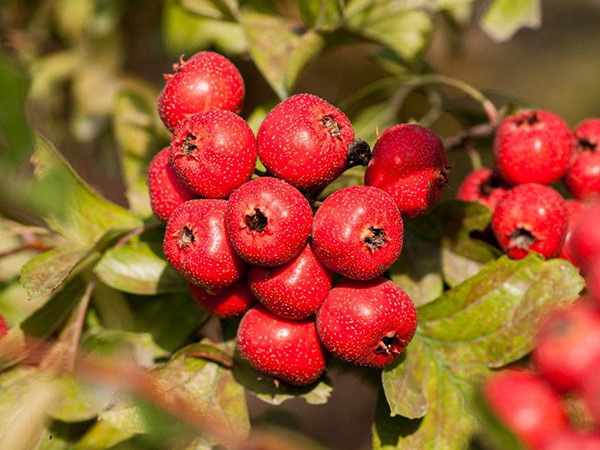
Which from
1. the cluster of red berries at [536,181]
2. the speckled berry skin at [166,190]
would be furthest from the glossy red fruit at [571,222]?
the speckled berry skin at [166,190]

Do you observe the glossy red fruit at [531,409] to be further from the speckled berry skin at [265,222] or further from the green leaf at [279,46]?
the green leaf at [279,46]

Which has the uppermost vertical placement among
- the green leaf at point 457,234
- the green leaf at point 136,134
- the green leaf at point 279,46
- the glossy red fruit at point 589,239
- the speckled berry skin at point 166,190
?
the glossy red fruit at point 589,239

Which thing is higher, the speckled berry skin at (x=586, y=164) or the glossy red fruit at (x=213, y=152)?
the glossy red fruit at (x=213, y=152)

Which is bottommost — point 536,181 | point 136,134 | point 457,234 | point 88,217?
point 136,134

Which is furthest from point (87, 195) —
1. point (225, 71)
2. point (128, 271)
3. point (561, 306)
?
point (561, 306)

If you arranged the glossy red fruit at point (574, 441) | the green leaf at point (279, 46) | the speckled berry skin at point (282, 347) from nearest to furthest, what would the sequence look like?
the glossy red fruit at point (574, 441) < the speckled berry skin at point (282, 347) < the green leaf at point (279, 46)

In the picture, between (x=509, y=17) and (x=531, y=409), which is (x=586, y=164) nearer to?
(x=509, y=17)

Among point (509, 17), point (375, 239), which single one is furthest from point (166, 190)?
point (509, 17)

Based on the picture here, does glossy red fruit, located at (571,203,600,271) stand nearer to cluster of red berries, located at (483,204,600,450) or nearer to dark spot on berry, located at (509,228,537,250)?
cluster of red berries, located at (483,204,600,450)
